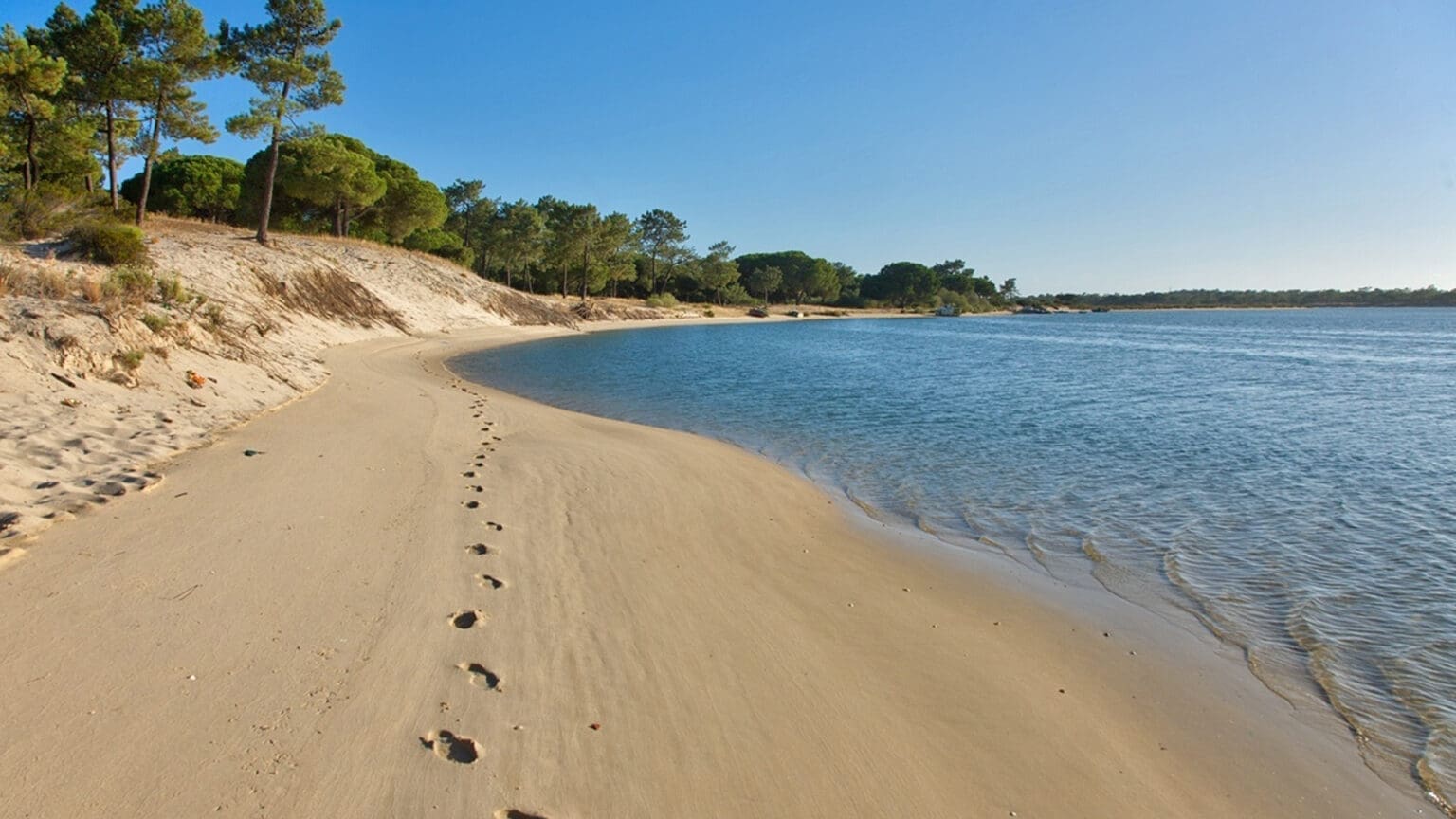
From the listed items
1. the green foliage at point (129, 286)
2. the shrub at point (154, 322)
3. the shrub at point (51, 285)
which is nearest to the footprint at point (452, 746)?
the shrub at point (154, 322)

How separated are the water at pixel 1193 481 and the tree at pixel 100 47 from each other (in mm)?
16321

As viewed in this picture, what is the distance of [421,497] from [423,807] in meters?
5.37

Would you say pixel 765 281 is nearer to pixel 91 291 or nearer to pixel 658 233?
pixel 658 233

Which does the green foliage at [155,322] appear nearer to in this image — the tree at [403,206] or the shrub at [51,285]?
the shrub at [51,285]

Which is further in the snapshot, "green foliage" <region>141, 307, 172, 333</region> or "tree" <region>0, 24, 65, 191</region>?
"tree" <region>0, 24, 65, 191</region>

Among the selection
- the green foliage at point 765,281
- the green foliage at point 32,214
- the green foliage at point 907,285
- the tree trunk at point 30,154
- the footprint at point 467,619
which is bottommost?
the footprint at point 467,619

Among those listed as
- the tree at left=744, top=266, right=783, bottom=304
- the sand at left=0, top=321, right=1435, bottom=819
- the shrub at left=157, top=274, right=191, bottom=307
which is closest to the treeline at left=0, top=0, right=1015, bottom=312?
the shrub at left=157, top=274, right=191, bottom=307

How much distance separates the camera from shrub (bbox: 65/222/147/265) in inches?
730

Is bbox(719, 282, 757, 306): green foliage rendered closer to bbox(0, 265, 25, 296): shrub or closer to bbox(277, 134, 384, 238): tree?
bbox(277, 134, 384, 238): tree

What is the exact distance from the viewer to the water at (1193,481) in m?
6.23

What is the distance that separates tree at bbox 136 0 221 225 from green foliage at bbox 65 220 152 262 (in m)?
10.7

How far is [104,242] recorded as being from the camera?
731 inches

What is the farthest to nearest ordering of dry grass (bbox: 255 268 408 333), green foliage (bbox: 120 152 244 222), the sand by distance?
1. green foliage (bbox: 120 152 244 222)
2. dry grass (bbox: 255 268 408 333)
3. the sand

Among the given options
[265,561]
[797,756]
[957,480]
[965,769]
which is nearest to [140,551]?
[265,561]
